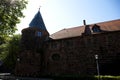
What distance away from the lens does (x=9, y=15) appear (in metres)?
16.9

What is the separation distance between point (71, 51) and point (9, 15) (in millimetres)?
17518

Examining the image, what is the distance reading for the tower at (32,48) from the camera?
105 feet

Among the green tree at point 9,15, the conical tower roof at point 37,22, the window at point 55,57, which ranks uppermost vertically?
the conical tower roof at point 37,22

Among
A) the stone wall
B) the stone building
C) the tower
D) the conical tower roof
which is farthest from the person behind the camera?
the conical tower roof

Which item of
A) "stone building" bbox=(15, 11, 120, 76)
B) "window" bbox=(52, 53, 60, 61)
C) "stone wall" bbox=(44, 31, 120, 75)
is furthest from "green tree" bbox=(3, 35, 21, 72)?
"window" bbox=(52, 53, 60, 61)

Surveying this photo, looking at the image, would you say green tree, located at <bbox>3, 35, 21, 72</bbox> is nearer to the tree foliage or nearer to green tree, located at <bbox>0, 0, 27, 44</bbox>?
the tree foliage

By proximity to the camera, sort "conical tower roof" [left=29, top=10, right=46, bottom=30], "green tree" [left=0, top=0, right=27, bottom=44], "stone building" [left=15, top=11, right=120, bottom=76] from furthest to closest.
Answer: "conical tower roof" [left=29, top=10, right=46, bottom=30] → "stone building" [left=15, top=11, right=120, bottom=76] → "green tree" [left=0, top=0, right=27, bottom=44]

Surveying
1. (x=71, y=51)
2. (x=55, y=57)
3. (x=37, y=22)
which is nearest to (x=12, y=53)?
(x=37, y=22)

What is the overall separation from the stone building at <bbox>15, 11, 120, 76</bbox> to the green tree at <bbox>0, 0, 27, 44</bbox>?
15426mm

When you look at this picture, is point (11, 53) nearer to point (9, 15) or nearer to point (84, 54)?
point (84, 54)

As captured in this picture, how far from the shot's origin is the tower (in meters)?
32.2

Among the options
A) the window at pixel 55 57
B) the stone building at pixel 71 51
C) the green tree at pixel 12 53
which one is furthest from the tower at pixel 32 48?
the green tree at pixel 12 53

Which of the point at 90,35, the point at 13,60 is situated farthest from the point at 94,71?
the point at 13,60

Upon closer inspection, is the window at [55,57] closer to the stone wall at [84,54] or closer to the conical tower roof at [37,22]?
the stone wall at [84,54]
